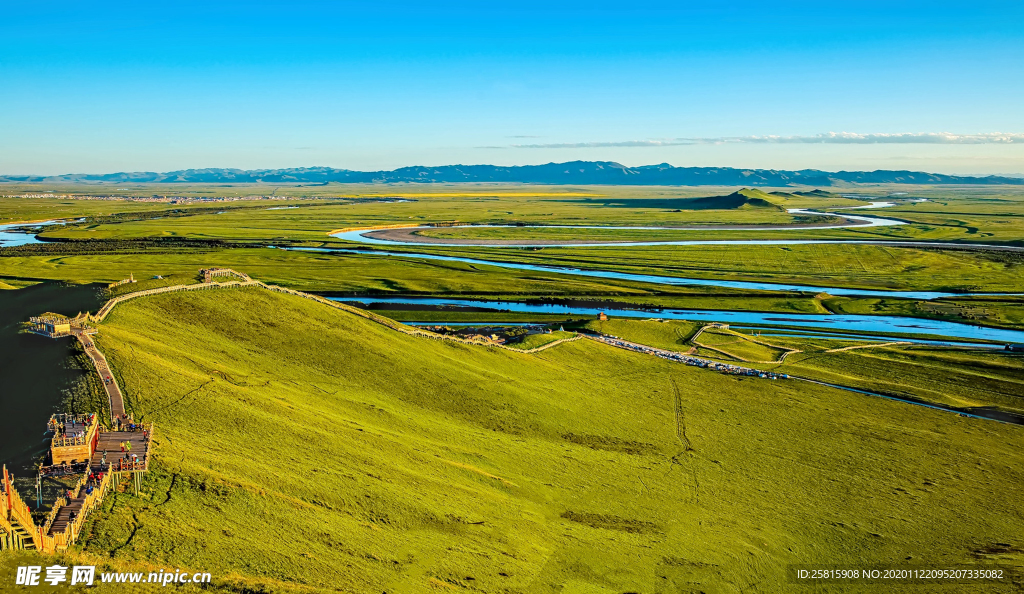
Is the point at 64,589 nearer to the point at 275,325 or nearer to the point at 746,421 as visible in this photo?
the point at 275,325

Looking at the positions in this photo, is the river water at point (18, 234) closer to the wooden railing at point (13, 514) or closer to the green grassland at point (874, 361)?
the green grassland at point (874, 361)

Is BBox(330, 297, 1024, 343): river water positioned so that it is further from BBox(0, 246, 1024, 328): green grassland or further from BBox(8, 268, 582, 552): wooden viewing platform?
BBox(8, 268, 582, 552): wooden viewing platform

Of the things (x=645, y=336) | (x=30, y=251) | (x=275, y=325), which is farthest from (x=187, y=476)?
(x=30, y=251)

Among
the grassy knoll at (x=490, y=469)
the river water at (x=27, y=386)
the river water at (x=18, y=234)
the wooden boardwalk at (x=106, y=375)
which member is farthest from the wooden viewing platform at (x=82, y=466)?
the river water at (x=18, y=234)

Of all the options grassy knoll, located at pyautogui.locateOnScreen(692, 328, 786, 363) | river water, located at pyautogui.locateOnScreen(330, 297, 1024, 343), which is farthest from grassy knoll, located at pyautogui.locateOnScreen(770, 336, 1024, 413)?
river water, located at pyautogui.locateOnScreen(330, 297, 1024, 343)

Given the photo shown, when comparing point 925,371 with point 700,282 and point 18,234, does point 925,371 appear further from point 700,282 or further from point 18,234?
point 18,234
